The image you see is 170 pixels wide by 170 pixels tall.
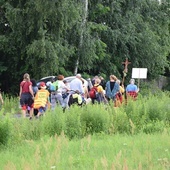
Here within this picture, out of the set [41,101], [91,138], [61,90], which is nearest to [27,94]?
[61,90]

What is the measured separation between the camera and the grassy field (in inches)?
297

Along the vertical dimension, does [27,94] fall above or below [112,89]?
below

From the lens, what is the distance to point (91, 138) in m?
11.5

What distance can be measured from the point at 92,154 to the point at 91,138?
2617mm

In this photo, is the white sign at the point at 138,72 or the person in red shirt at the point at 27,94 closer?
the person in red shirt at the point at 27,94

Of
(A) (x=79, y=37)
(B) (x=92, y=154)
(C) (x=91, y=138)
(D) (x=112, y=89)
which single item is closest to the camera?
Result: (B) (x=92, y=154)

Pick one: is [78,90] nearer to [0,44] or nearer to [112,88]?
[112,88]

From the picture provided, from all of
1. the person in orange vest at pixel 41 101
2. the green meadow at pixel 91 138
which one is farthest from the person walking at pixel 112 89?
the green meadow at pixel 91 138

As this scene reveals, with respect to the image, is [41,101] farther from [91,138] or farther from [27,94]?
[91,138]

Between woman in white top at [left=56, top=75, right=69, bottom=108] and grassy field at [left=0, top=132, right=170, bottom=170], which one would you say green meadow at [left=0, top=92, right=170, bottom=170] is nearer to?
grassy field at [left=0, top=132, right=170, bottom=170]

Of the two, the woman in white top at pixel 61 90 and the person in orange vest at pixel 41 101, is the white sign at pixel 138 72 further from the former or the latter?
the person in orange vest at pixel 41 101


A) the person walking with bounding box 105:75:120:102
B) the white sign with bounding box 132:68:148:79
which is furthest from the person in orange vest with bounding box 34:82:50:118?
the white sign with bounding box 132:68:148:79

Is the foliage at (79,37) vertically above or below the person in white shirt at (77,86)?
above

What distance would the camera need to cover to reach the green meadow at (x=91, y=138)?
26.0 ft
